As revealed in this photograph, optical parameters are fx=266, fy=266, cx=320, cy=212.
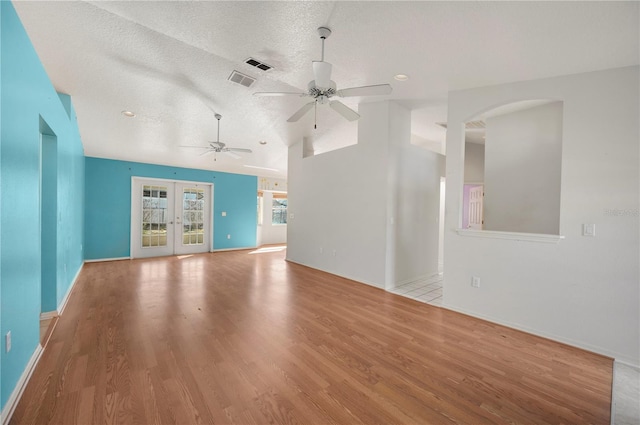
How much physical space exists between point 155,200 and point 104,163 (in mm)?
1449

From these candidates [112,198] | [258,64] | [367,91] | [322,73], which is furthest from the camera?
[112,198]

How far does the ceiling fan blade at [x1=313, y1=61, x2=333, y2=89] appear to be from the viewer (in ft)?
7.36

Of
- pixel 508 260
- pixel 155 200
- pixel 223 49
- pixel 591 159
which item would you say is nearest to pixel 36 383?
pixel 223 49

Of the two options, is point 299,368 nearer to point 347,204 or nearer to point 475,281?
point 475,281

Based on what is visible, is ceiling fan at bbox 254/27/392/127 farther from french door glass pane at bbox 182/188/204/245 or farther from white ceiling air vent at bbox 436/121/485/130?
french door glass pane at bbox 182/188/204/245

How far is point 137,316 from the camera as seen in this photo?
3.14 metres

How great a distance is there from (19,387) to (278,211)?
8734 millimetres

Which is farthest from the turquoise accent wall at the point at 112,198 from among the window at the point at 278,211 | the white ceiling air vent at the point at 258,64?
the white ceiling air vent at the point at 258,64

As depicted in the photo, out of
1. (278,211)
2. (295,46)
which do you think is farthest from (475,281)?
(278,211)

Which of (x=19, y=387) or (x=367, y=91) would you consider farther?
(x=367, y=91)

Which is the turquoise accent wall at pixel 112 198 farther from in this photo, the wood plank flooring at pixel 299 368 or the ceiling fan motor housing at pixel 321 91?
the ceiling fan motor housing at pixel 321 91

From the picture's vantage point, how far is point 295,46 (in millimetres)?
2510

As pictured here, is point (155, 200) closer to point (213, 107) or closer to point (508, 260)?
point (213, 107)

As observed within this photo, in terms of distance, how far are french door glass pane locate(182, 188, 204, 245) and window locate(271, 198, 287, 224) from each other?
272 cm
